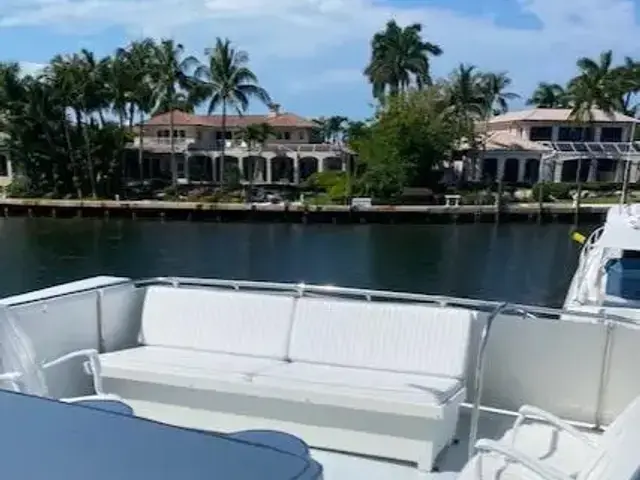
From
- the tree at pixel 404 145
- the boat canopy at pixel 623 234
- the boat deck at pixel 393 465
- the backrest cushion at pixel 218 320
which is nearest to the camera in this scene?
the boat deck at pixel 393 465

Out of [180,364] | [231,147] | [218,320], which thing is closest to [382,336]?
[218,320]

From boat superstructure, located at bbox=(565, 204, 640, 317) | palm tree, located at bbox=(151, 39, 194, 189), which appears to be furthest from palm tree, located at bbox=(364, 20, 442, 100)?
boat superstructure, located at bbox=(565, 204, 640, 317)

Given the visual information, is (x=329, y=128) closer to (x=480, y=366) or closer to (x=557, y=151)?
(x=557, y=151)

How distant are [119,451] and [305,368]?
126 inches

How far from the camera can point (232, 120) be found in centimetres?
5275

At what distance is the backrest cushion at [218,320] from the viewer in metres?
4.71

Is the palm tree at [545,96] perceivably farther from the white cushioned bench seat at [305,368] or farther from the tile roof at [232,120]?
the white cushioned bench seat at [305,368]

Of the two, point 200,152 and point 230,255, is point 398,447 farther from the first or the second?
point 200,152

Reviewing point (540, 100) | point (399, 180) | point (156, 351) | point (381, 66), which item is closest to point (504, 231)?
point (399, 180)

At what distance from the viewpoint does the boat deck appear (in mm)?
3783

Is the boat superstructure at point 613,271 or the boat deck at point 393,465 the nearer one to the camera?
the boat deck at point 393,465

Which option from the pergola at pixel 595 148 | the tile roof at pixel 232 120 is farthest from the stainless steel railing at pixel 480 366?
the tile roof at pixel 232 120

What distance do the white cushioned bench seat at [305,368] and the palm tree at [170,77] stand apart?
40400 millimetres

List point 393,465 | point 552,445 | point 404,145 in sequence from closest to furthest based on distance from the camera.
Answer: point 552,445 < point 393,465 < point 404,145
